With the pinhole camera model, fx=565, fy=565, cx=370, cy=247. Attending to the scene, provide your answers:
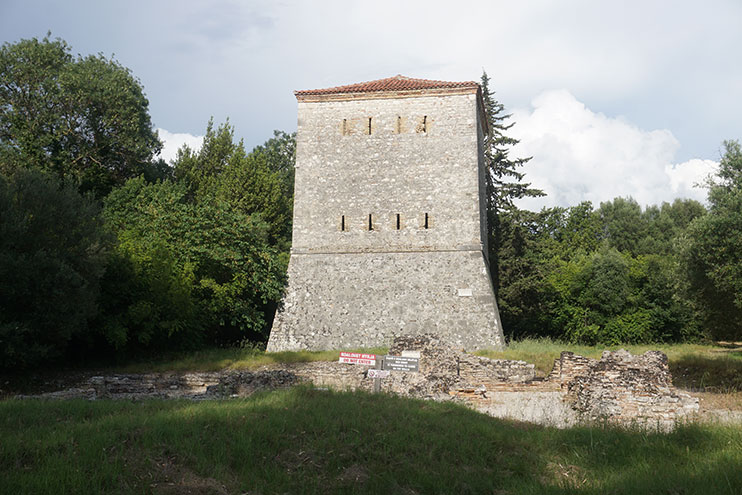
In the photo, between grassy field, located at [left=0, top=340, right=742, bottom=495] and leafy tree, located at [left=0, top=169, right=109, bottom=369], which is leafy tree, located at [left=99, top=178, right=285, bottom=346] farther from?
grassy field, located at [left=0, top=340, right=742, bottom=495]

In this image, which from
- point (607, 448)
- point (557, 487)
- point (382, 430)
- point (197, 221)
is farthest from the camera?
point (197, 221)

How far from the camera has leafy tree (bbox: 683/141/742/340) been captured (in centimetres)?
1788

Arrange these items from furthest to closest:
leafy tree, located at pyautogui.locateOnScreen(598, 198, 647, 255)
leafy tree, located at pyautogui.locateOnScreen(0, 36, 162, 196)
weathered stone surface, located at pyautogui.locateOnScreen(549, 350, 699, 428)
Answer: leafy tree, located at pyautogui.locateOnScreen(598, 198, 647, 255)
leafy tree, located at pyautogui.locateOnScreen(0, 36, 162, 196)
weathered stone surface, located at pyautogui.locateOnScreen(549, 350, 699, 428)

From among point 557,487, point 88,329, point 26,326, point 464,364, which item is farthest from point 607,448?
point 88,329

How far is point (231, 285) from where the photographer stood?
21.7 meters

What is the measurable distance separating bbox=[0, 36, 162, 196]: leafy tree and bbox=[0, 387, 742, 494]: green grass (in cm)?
2100

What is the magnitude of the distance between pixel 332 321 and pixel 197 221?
21.9 ft

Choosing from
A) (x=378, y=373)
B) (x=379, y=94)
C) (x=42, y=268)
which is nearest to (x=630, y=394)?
(x=378, y=373)

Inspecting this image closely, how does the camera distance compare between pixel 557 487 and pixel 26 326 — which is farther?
pixel 26 326

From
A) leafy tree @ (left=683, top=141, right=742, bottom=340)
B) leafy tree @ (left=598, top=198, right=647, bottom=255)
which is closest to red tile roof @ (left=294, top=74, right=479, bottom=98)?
leafy tree @ (left=683, top=141, right=742, bottom=340)

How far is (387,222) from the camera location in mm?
21844

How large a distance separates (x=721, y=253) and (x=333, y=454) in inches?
657

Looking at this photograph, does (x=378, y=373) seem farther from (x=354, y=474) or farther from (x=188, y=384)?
(x=188, y=384)

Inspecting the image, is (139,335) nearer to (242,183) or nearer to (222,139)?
(242,183)
